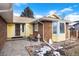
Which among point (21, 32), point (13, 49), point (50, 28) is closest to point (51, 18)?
point (50, 28)

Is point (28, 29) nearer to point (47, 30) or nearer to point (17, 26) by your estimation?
point (17, 26)

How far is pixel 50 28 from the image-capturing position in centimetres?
417

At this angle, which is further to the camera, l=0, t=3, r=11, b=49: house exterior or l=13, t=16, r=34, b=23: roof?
l=13, t=16, r=34, b=23: roof

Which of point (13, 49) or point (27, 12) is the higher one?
point (27, 12)

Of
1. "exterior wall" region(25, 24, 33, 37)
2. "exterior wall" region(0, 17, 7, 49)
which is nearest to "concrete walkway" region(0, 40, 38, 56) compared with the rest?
"exterior wall" region(0, 17, 7, 49)

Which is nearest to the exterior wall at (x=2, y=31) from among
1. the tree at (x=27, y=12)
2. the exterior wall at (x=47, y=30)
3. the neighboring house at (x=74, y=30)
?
the tree at (x=27, y=12)

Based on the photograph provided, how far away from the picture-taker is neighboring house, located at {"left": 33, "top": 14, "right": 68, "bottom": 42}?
13.6ft

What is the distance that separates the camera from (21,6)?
4.13 meters

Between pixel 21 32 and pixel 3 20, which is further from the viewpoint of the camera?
pixel 21 32

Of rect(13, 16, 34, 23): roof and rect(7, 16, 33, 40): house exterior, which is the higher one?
rect(13, 16, 34, 23): roof

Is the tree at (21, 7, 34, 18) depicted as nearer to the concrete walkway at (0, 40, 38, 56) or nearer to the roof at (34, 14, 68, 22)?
the roof at (34, 14, 68, 22)

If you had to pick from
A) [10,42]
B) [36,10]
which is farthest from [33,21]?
[10,42]

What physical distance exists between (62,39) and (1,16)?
1.07 meters

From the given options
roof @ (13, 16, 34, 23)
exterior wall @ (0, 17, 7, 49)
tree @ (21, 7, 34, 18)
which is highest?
tree @ (21, 7, 34, 18)
